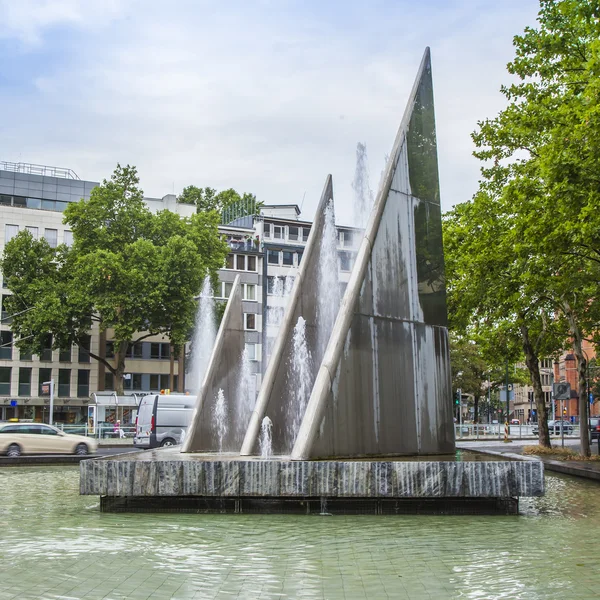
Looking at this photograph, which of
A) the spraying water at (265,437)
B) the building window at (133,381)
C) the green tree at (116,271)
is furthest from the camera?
the building window at (133,381)

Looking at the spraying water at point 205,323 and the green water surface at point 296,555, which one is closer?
the green water surface at point 296,555

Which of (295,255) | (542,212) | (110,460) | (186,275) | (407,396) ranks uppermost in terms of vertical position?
(295,255)

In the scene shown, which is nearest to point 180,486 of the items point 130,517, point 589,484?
point 130,517

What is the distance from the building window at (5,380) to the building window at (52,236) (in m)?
9.16

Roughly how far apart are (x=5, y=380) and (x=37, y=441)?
28200 mm

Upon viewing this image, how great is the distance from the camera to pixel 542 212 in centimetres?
1967

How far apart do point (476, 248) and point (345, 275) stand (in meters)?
26.3

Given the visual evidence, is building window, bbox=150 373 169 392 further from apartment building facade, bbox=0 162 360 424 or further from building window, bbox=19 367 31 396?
building window, bbox=19 367 31 396

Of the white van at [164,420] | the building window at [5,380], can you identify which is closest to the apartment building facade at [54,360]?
the building window at [5,380]

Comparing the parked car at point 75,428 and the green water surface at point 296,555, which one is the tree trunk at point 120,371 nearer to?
the parked car at point 75,428

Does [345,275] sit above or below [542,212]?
above

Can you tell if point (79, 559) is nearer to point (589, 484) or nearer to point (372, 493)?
point (372, 493)

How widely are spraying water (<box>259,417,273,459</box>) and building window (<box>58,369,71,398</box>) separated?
44979mm

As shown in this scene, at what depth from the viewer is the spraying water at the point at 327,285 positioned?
56.0 feet
